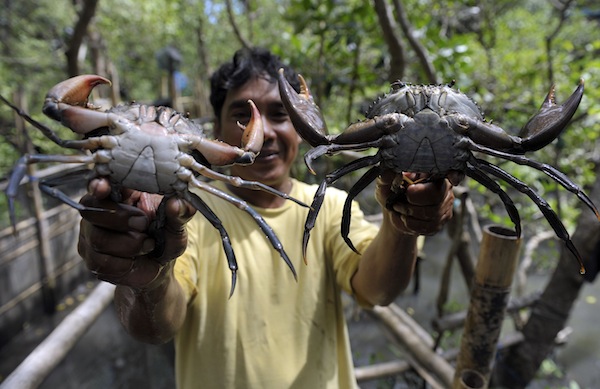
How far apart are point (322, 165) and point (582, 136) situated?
5479 mm

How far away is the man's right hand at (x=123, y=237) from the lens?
114 cm

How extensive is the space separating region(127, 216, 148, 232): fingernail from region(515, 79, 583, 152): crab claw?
1.23 m

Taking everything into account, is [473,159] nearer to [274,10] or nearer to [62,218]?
[62,218]

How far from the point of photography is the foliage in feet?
12.0

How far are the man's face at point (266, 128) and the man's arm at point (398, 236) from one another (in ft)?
1.78

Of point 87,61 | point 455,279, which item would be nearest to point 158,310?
point 455,279

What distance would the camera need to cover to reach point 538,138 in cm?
137

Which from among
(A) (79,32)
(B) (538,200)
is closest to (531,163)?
(B) (538,200)

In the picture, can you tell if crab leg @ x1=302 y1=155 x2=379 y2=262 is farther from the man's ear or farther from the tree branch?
the tree branch

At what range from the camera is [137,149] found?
1.24 metres

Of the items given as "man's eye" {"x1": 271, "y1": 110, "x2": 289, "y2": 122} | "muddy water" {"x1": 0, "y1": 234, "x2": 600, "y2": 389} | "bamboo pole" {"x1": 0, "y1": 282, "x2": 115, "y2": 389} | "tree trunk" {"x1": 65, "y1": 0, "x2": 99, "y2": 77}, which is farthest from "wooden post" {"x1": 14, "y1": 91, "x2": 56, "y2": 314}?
"man's eye" {"x1": 271, "y1": 110, "x2": 289, "y2": 122}

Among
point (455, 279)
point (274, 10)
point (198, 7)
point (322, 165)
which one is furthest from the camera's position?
point (274, 10)

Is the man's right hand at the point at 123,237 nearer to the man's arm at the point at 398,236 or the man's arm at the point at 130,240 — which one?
the man's arm at the point at 130,240

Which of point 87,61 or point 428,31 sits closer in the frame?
point 428,31
